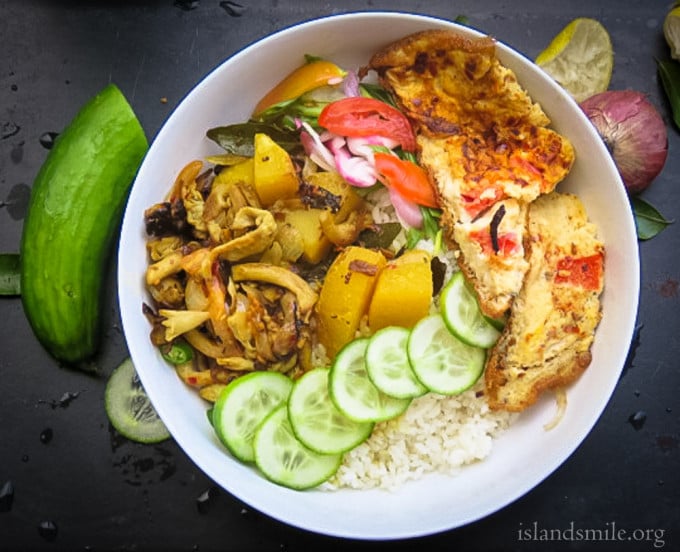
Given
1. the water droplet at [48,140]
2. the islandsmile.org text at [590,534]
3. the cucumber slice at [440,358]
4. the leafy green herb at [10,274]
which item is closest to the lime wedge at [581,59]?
the cucumber slice at [440,358]

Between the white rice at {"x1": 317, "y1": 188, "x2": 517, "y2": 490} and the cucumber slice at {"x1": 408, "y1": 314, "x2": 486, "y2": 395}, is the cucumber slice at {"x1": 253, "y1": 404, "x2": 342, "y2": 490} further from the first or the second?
the cucumber slice at {"x1": 408, "y1": 314, "x2": 486, "y2": 395}

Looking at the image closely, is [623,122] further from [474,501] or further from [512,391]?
[474,501]

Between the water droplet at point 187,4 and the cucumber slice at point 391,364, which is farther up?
the water droplet at point 187,4

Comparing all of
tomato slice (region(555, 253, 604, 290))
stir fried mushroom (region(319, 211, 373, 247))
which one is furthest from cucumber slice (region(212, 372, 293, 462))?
tomato slice (region(555, 253, 604, 290))

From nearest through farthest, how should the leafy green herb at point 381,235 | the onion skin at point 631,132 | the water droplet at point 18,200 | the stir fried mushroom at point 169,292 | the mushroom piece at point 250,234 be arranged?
the mushroom piece at point 250,234, the stir fried mushroom at point 169,292, the leafy green herb at point 381,235, the onion skin at point 631,132, the water droplet at point 18,200

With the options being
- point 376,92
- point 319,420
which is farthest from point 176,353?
point 376,92

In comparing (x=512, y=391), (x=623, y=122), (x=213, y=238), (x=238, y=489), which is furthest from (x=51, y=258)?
(x=623, y=122)

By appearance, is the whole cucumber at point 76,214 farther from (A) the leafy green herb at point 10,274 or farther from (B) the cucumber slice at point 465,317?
(B) the cucumber slice at point 465,317
